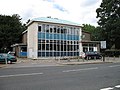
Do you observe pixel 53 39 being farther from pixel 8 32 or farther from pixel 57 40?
pixel 8 32

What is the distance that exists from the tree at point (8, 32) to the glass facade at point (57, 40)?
79.1 feet

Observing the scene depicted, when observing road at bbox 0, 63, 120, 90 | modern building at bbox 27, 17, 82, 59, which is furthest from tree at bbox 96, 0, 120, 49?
road at bbox 0, 63, 120, 90

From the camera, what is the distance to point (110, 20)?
184ft

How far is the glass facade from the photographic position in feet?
147

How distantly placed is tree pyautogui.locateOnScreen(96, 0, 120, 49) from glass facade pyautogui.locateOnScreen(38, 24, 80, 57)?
897cm

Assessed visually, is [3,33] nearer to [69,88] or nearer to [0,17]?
[0,17]

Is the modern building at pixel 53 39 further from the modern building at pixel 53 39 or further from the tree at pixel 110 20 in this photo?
the tree at pixel 110 20

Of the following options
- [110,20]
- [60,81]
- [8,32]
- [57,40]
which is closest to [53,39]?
[57,40]

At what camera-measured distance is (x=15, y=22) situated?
236ft

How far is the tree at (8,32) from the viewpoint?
67.1 meters

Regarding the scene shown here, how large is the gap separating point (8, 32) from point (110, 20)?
101 feet

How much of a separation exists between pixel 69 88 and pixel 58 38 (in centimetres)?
3697

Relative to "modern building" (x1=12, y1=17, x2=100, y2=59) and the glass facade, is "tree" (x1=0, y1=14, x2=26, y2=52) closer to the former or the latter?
"modern building" (x1=12, y1=17, x2=100, y2=59)

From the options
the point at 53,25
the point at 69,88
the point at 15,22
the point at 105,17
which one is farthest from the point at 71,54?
the point at 69,88
